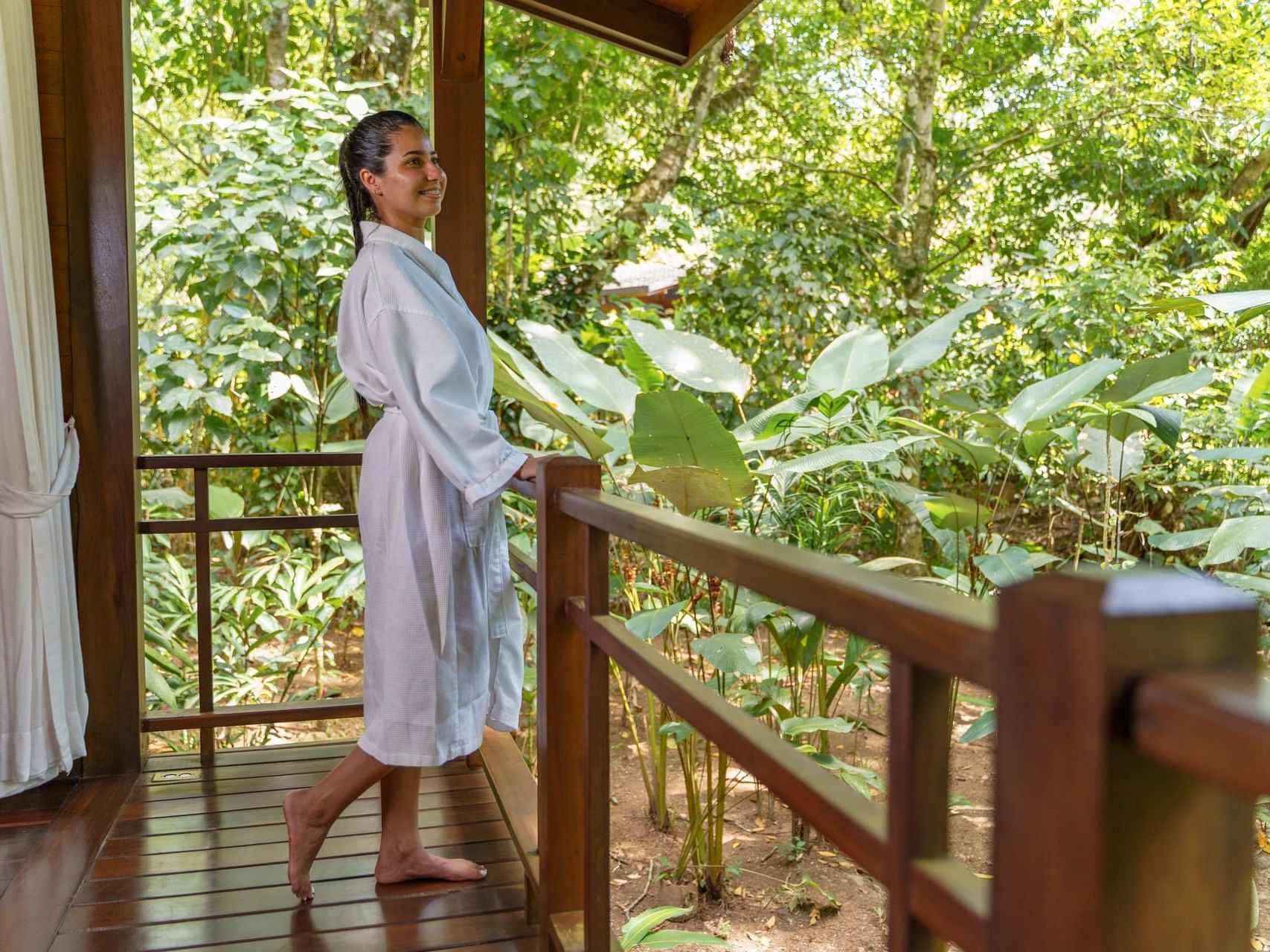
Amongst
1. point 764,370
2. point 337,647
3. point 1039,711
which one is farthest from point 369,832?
point 764,370

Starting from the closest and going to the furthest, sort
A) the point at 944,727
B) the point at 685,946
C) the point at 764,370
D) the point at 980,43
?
the point at 944,727
the point at 685,946
the point at 764,370
the point at 980,43

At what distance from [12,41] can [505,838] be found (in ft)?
6.33

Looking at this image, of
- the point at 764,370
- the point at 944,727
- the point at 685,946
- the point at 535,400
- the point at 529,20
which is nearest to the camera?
the point at 944,727

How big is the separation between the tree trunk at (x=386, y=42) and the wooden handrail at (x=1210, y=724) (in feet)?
19.0

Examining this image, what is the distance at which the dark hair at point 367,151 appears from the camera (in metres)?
1.87

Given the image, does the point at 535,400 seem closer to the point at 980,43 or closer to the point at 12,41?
the point at 12,41

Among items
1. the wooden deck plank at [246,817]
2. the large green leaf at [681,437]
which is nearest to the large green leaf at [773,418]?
the large green leaf at [681,437]

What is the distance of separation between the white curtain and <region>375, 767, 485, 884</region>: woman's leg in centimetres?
92

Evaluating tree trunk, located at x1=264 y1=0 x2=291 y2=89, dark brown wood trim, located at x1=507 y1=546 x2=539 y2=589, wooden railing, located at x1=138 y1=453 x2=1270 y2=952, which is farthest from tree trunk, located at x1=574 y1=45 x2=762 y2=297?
wooden railing, located at x1=138 y1=453 x2=1270 y2=952

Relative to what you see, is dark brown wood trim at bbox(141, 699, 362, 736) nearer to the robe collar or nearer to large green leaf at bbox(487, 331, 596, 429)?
large green leaf at bbox(487, 331, 596, 429)

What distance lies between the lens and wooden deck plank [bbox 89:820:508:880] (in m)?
2.03

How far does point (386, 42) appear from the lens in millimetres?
5562

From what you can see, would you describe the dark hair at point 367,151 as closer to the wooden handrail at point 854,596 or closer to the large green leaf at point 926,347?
the wooden handrail at point 854,596

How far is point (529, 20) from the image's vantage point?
560 cm
